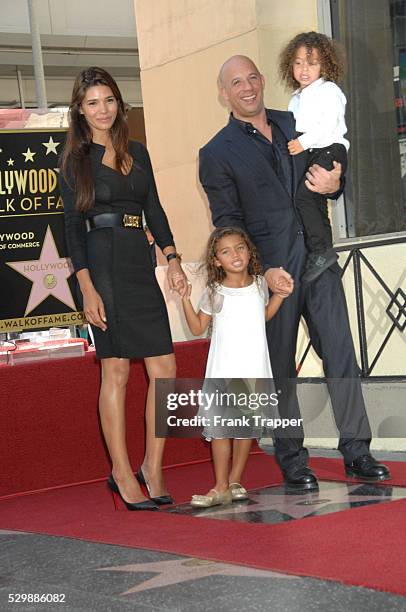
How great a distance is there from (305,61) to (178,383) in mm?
1471

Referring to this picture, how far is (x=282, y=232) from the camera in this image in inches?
194

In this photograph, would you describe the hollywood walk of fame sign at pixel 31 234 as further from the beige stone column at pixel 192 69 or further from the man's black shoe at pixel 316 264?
the beige stone column at pixel 192 69

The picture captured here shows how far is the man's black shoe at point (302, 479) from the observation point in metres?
4.90

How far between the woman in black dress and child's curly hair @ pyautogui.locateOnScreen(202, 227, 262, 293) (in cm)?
13

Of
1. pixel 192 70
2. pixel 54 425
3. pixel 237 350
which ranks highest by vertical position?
pixel 192 70

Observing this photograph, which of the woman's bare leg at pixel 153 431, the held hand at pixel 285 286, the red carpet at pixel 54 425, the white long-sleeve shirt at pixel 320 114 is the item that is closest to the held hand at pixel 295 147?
the white long-sleeve shirt at pixel 320 114

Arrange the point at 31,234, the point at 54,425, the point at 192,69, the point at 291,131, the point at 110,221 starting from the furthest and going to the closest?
the point at 192,69
the point at 31,234
the point at 54,425
the point at 291,131
the point at 110,221

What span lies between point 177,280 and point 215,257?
189mm

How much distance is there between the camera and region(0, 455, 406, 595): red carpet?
3.35m

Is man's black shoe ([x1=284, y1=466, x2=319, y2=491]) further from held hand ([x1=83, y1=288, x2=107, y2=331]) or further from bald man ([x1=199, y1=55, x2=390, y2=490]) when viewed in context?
held hand ([x1=83, y1=288, x2=107, y2=331])

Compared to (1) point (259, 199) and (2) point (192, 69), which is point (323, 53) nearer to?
(1) point (259, 199)

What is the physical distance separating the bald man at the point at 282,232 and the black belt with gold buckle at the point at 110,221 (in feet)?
1.19

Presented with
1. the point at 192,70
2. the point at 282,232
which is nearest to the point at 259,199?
the point at 282,232

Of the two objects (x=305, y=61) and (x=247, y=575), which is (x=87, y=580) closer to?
(x=247, y=575)
